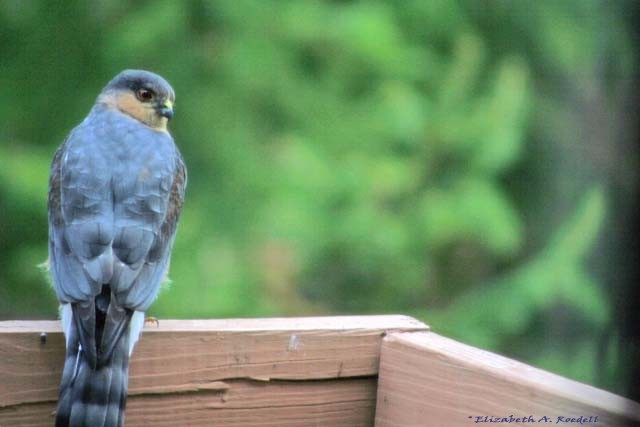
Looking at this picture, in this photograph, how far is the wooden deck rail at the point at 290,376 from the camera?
201 cm

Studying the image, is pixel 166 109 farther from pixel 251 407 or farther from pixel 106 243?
pixel 251 407

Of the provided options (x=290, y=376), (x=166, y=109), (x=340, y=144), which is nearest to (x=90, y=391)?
(x=290, y=376)

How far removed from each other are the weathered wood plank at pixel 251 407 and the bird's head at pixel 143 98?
172 cm

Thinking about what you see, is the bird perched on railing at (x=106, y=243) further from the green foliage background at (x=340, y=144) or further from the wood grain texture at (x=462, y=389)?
the green foliage background at (x=340, y=144)

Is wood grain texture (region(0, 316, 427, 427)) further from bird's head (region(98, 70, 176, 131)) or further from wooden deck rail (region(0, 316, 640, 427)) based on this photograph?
bird's head (region(98, 70, 176, 131))

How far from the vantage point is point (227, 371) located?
85.0 inches

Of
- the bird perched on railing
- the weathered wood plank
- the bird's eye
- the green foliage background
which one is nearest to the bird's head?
the bird's eye

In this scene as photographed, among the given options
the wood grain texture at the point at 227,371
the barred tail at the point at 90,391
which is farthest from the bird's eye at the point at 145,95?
the barred tail at the point at 90,391

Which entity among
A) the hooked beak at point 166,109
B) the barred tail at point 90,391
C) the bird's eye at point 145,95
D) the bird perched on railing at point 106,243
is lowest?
the barred tail at point 90,391

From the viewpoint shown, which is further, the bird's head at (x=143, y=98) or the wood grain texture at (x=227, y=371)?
the bird's head at (x=143, y=98)

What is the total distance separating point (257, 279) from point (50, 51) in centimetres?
182

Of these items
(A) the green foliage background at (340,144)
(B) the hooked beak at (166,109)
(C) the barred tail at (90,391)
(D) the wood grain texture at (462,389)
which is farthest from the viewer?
(A) the green foliage background at (340,144)

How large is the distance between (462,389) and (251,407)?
48cm

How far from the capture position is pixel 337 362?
226 centimetres
